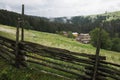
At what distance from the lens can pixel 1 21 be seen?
87.7 m

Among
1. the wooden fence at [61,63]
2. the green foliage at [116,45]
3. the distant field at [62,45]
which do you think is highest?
the wooden fence at [61,63]

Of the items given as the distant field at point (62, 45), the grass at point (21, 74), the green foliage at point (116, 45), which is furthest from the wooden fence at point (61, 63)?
the green foliage at point (116, 45)

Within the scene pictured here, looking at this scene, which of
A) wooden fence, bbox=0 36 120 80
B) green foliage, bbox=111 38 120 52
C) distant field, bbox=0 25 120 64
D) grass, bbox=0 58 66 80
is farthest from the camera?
green foliage, bbox=111 38 120 52

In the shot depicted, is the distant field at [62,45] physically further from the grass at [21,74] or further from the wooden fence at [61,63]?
the grass at [21,74]

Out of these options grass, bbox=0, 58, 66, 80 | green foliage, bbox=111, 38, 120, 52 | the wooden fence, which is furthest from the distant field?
green foliage, bbox=111, 38, 120, 52

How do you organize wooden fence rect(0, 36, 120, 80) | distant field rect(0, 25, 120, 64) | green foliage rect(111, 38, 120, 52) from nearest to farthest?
wooden fence rect(0, 36, 120, 80)
distant field rect(0, 25, 120, 64)
green foliage rect(111, 38, 120, 52)

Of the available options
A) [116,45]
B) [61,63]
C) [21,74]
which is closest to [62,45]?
[61,63]

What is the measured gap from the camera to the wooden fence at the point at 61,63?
854 centimetres

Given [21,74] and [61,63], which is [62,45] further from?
[21,74]

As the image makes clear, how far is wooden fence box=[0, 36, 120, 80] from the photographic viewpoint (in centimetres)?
854

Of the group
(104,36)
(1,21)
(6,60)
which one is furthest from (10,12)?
(6,60)

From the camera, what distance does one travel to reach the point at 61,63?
32.2 ft

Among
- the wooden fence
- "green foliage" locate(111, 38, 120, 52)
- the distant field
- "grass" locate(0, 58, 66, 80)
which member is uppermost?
the wooden fence

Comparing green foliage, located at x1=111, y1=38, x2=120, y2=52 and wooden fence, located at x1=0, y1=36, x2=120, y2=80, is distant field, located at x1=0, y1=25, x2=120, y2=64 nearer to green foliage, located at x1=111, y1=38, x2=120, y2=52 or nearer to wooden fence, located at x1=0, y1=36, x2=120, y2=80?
wooden fence, located at x1=0, y1=36, x2=120, y2=80
